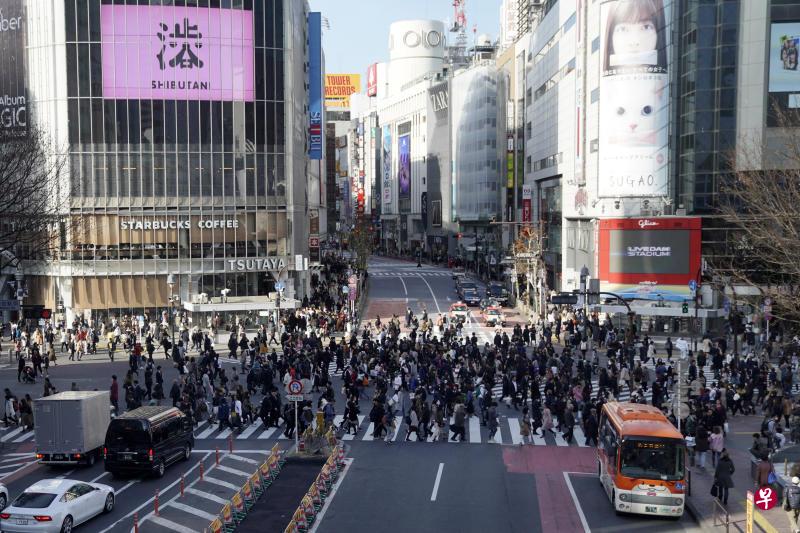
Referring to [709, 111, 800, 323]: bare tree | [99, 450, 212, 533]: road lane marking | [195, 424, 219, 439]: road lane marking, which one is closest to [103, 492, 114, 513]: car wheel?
[99, 450, 212, 533]: road lane marking

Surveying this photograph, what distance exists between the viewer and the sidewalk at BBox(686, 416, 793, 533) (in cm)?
2062

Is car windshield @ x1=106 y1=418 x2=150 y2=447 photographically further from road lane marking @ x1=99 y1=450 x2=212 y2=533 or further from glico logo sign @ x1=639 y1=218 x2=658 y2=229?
glico logo sign @ x1=639 y1=218 x2=658 y2=229

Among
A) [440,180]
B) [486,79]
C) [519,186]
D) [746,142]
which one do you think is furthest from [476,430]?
[440,180]

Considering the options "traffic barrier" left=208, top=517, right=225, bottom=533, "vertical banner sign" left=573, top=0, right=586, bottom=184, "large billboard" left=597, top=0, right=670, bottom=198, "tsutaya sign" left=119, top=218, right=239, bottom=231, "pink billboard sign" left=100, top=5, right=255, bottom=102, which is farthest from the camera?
"vertical banner sign" left=573, top=0, right=586, bottom=184

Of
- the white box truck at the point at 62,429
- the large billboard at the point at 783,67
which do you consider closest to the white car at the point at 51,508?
the white box truck at the point at 62,429

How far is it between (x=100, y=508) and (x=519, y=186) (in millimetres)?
91885

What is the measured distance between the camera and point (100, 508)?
69.3ft

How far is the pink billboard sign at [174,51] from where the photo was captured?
203ft

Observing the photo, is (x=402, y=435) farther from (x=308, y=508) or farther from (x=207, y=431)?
(x=308, y=508)

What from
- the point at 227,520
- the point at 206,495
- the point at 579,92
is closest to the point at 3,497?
the point at 206,495

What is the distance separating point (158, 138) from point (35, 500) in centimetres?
4712

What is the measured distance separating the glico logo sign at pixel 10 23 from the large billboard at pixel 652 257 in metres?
45.4

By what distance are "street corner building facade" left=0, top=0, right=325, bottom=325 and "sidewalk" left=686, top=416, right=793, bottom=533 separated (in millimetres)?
39839

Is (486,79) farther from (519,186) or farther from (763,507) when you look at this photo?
(763,507)
